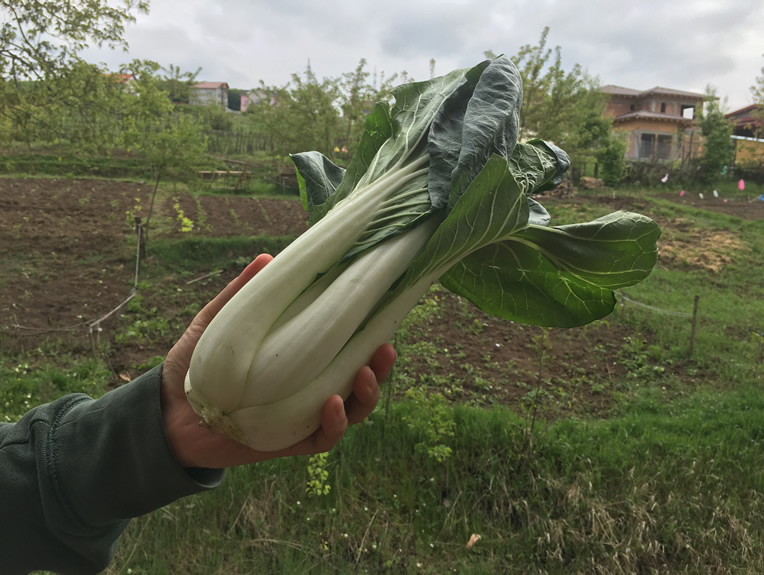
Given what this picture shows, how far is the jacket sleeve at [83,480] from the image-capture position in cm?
158

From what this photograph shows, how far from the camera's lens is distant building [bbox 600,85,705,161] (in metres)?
33.9

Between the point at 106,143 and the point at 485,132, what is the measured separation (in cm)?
1175

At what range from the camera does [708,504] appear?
155 inches

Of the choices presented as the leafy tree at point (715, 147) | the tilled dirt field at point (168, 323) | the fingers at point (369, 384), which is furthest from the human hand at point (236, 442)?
the leafy tree at point (715, 147)

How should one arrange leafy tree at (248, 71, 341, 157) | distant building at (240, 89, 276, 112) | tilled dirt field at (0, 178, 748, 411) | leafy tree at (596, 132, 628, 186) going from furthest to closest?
leafy tree at (596, 132, 628, 186)
distant building at (240, 89, 276, 112)
leafy tree at (248, 71, 341, 157)
tilled dirt field at (0, 178, 748, 411)

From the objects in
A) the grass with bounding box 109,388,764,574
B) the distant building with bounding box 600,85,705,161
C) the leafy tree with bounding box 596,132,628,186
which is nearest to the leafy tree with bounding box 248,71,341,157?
the grass with bounding box 109,388,764,574

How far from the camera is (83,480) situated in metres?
1.61

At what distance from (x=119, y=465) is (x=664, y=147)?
46.8 m

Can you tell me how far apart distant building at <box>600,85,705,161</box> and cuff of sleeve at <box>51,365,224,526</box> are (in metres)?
34.4

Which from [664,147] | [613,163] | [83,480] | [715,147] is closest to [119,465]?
[83,480]

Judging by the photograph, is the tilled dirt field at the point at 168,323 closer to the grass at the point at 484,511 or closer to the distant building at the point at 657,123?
the grass at the point at 484,511

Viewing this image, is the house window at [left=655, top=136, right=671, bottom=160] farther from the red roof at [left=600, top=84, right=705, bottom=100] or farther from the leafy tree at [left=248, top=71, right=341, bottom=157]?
the leafy tree at [left=248, top=71, right=341, bottom=157]

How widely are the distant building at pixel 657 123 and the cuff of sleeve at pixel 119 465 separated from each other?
113 feet

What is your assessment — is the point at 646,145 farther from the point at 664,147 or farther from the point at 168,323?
the point at 168,323
